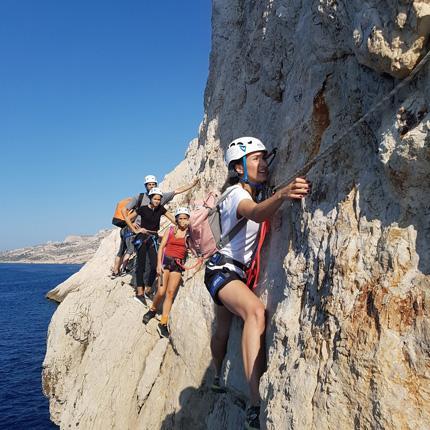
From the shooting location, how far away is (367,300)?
352cm

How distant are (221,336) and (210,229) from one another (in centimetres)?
182

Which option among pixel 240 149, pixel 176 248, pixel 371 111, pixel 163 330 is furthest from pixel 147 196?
pixel 371 111

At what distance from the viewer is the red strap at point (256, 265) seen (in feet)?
18.4

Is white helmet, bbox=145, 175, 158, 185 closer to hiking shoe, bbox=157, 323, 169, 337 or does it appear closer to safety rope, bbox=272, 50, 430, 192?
hiking shoe, bbox=157, 323, 169, 337

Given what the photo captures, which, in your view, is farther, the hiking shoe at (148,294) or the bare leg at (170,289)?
the hiking shoe at (148,294)

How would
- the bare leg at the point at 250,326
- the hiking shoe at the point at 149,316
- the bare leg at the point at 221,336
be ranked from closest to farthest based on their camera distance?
the bare leg at the point at 250,326 < the bare leg at the point at 221,336 < the hiking shoe at the point at 149,316

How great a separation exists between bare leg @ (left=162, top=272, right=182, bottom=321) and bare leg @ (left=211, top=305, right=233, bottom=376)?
3.67 m

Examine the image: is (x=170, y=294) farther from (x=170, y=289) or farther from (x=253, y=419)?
(x=253, y=419)

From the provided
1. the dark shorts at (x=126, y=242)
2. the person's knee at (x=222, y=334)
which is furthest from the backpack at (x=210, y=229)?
the dark shorts at (x=126, y=242)

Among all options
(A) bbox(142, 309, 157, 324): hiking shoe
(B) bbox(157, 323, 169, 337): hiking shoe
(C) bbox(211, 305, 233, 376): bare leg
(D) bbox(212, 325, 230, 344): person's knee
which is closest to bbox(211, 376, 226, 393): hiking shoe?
(C) bbox(211, 305, 233, 376): bare leg

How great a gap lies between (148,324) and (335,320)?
808cm

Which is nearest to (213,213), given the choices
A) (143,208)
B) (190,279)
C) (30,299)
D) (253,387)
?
(253,387)

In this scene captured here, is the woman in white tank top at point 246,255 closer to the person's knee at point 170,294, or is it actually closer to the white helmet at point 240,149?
A: the white helmet at point 240,149

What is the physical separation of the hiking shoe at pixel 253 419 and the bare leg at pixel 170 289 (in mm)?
5600
